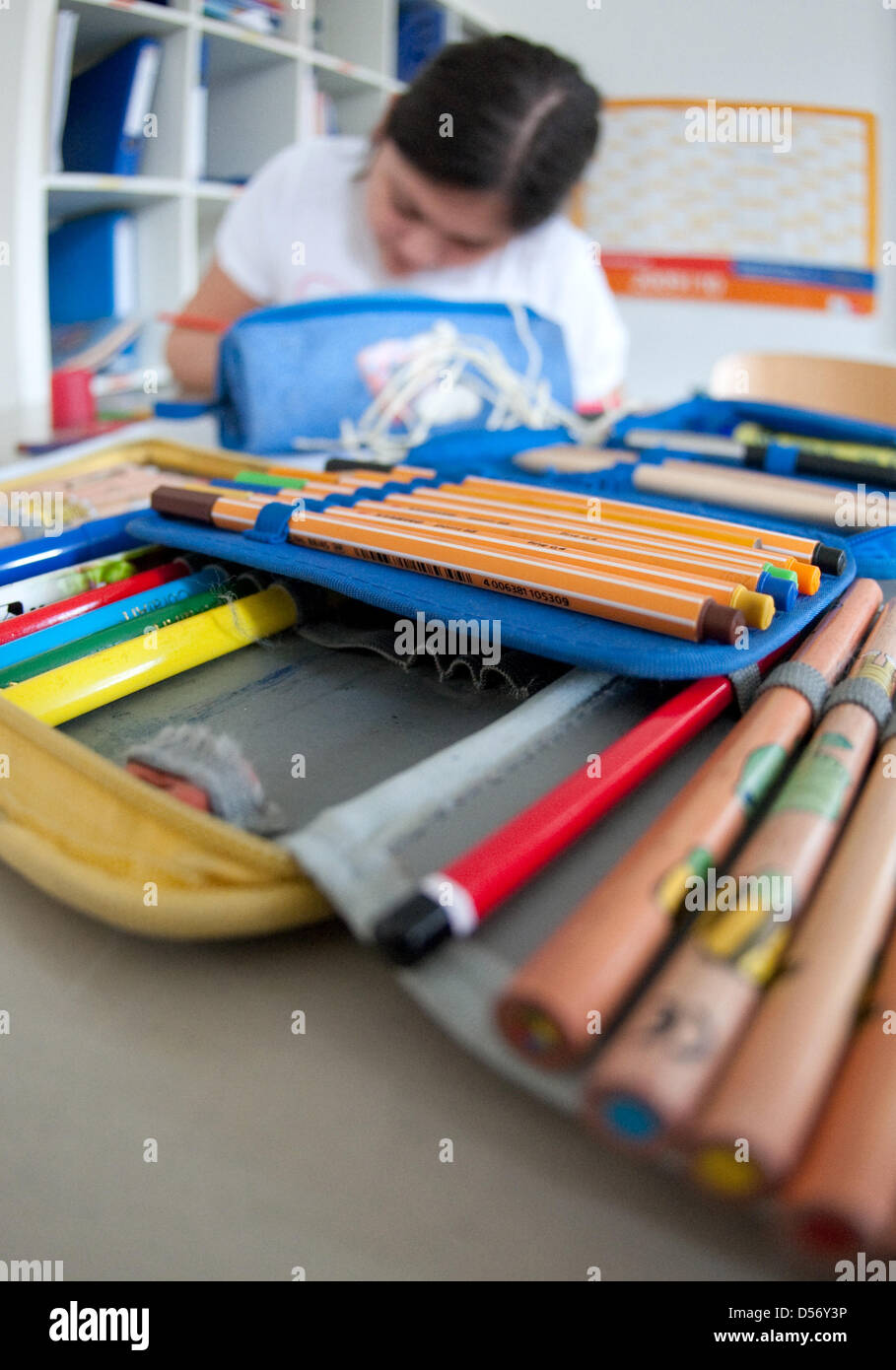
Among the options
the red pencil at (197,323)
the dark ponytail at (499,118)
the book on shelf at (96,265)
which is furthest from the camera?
the book on shelf at (96,265)

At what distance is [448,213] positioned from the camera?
1089 mm

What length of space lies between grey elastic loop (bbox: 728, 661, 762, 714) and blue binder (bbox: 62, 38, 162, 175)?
1.55 metres

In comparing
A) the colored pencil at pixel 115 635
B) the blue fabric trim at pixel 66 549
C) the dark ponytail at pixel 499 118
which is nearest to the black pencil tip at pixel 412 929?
the colored pencil at pixel 115 635

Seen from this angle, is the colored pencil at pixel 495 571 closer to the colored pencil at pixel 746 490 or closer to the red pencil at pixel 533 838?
the red pencil at pixel 533 838

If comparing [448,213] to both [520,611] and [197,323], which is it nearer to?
[197,323]

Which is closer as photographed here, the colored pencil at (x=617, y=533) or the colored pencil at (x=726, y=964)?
the colored pencil at (x=726, y=964)

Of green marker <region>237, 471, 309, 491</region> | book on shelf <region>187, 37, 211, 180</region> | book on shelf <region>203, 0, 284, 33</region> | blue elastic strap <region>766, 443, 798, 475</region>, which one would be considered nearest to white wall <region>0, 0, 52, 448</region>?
book on shelf <region>187, 37, 211, 180</region>

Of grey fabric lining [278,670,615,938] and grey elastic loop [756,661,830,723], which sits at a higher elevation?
grey elastic loop [756,661,830,723]

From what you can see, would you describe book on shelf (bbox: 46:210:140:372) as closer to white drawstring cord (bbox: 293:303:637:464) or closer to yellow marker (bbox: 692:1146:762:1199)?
white drawstring cord (bbox: 293:303:637:464)

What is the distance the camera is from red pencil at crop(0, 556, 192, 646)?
442 mm

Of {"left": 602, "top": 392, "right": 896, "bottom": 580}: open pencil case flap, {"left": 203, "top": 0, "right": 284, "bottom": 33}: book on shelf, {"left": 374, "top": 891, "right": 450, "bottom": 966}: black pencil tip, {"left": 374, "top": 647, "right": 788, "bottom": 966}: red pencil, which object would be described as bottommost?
{"left": 374, "top": 891, "right": 450, "bottom": 966}: black pencil tip

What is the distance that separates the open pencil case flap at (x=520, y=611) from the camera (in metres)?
0.36

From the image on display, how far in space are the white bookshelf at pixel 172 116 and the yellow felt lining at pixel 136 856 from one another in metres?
0.91

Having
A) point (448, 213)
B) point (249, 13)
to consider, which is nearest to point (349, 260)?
point (448, 213)
